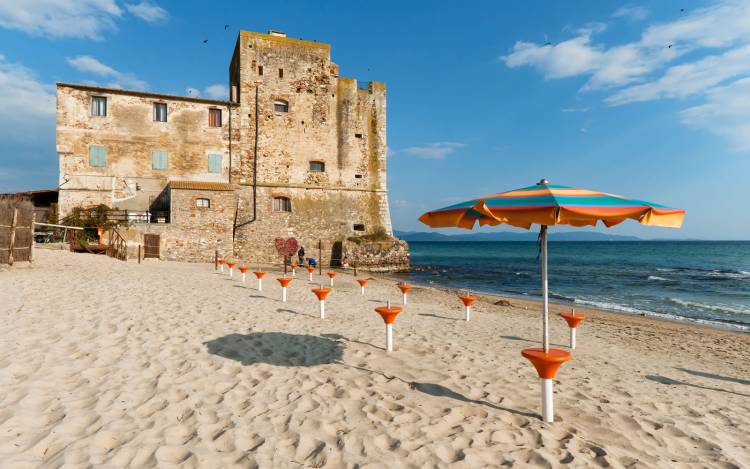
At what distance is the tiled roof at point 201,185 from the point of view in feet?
76.2

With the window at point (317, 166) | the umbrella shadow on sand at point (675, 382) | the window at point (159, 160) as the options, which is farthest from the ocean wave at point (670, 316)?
the window at point (159, 160)

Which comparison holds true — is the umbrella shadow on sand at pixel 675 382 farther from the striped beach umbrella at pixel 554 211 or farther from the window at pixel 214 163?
the window at pixel 214 163

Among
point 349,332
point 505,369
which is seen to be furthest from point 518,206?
point 349,332

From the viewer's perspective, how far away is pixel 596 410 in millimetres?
4500

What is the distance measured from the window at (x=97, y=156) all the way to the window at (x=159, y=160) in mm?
2547

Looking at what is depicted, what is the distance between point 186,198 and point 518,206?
23.3m

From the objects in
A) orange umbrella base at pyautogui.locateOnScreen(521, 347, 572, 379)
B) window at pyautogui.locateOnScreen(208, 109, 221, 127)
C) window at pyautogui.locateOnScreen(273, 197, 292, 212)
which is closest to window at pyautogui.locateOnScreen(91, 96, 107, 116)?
window at pyautogui.locateOnScreen(208, 109, 221, 127)

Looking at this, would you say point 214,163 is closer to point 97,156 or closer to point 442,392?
point 97,156

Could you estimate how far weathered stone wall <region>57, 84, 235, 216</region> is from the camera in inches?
909

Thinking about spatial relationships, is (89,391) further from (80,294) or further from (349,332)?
(80,294)

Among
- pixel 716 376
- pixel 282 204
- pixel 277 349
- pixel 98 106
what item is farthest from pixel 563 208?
pixel 98 106

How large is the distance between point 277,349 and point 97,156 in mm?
23804

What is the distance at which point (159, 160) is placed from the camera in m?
24.7

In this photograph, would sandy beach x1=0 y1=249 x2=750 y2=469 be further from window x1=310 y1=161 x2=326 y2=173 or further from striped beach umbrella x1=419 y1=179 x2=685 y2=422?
window x1=310 y1=161 x2=326 y2=173
